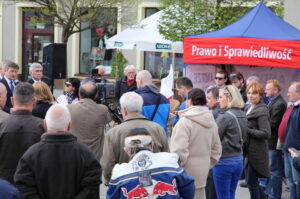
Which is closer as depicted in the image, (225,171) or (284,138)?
(225,171)

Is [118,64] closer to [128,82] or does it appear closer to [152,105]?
[128,82]

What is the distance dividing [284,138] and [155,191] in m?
3.78

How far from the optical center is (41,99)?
5.97m

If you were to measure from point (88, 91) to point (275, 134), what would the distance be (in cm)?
292

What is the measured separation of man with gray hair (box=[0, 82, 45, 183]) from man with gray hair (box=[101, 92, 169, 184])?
24.8 inches

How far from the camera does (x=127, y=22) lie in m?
20.2

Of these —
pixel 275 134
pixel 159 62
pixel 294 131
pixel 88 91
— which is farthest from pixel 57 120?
pixel 159 62

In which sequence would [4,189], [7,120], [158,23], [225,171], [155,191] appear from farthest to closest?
[158,23], [225,171], [7,120], [155,191], [4,189]

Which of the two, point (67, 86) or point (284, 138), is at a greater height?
point (67, 86)

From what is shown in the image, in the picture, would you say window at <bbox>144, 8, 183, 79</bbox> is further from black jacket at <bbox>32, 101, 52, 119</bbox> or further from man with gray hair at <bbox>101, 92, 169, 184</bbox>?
man with gray hair at <bbox>101, 92, 169, 184</bbox>

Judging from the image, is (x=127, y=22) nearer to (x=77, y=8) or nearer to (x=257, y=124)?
(x=77, y=8)

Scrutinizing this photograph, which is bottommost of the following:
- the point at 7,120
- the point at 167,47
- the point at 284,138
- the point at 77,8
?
the point at 284,138

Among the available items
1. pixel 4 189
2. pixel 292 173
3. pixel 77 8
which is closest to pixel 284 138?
pixel 292 173

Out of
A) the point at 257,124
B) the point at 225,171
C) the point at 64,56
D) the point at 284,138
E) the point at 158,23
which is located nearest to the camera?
the point at 225,171
